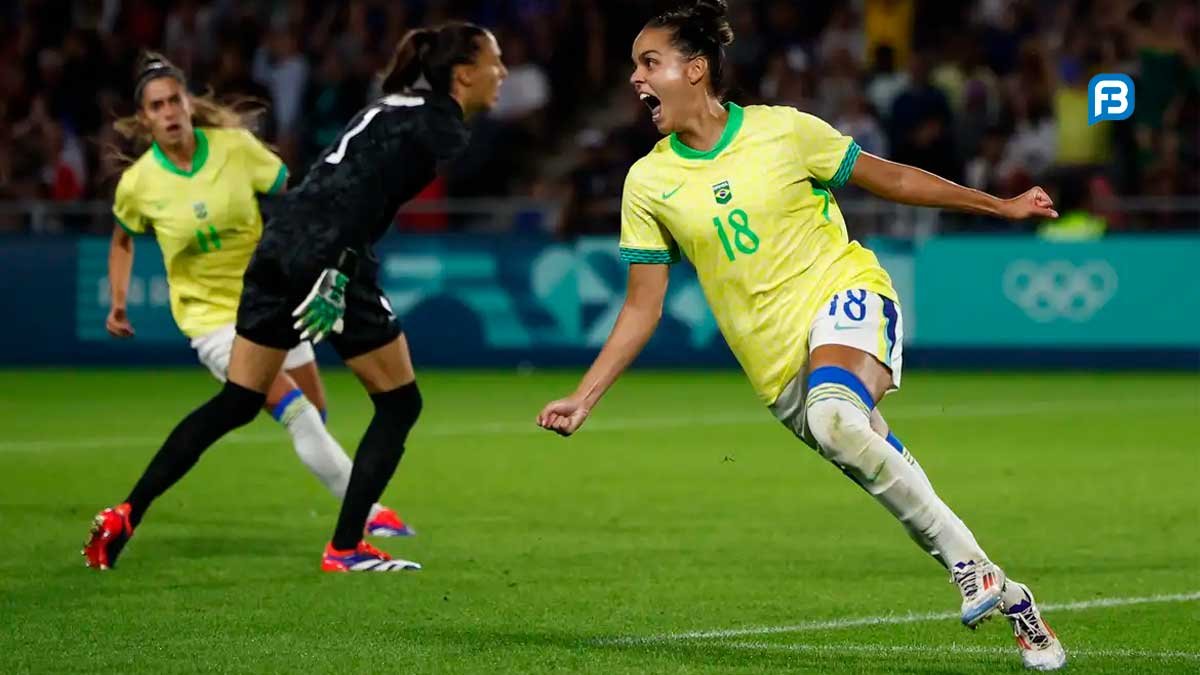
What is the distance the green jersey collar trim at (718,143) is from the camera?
6.99 metres

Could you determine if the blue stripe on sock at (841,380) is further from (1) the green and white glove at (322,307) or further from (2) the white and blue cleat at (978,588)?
(1) the green and white glove at (322,307)

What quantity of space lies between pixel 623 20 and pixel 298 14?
3650 mm

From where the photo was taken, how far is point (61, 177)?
2312cm

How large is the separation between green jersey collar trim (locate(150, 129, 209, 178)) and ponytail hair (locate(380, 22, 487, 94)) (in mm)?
1613

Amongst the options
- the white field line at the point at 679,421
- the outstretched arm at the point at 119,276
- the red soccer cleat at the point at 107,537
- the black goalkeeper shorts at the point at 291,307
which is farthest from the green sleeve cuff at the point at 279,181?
the white field line at the point at 679,421

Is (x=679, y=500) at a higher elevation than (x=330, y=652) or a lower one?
lower

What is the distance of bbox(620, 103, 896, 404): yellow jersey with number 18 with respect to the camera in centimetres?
689

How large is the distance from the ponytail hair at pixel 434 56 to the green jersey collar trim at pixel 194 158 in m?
1.61

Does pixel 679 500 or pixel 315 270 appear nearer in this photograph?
pixel 315 270

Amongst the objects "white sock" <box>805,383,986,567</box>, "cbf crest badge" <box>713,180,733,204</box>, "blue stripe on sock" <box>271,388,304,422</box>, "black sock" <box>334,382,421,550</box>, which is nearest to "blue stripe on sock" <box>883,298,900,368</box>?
"white sock" <box>805,383,986,567</box>

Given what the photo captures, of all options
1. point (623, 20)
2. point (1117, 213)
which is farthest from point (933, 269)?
point (623, 20)

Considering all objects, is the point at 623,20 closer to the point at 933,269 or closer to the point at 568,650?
the point at 933,269

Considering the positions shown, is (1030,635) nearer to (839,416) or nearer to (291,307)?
(839,416)

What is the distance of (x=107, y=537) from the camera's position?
884cm
